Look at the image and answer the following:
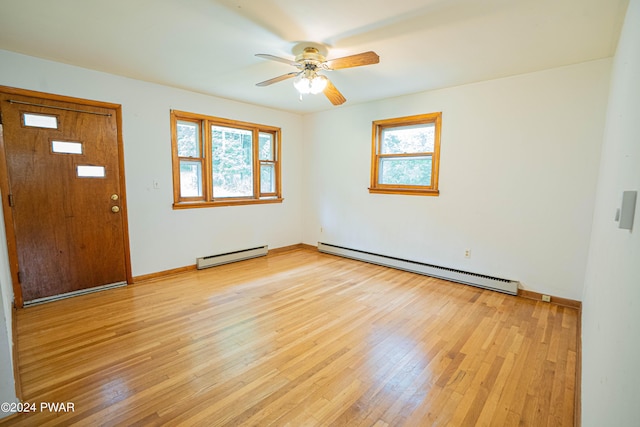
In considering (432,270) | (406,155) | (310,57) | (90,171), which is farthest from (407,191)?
(90,171)

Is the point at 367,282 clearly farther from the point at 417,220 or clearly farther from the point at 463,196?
the point at 463,196

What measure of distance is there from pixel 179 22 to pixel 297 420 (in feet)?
9.39

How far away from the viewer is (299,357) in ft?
7.31

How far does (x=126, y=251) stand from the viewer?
370 centimetres

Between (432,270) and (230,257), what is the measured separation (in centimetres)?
307

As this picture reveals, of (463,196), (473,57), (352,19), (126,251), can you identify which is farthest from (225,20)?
(463,196)

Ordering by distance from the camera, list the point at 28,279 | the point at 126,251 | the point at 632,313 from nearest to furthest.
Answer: the point at 632,313 < the point at 28,279 < the point at 126,251

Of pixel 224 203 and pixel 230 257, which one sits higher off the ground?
pixel 224 203

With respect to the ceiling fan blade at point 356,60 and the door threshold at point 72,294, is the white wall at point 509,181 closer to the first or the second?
the ceiling fan blade at point 356,60

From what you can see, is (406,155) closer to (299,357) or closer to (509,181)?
(509,181)

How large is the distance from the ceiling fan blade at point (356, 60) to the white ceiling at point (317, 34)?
0.18 m

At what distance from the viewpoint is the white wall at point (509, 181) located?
9.87 ft

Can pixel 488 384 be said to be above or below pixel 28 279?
below

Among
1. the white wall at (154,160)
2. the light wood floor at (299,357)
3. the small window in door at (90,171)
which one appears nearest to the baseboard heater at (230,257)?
the white wall at (154,160)
